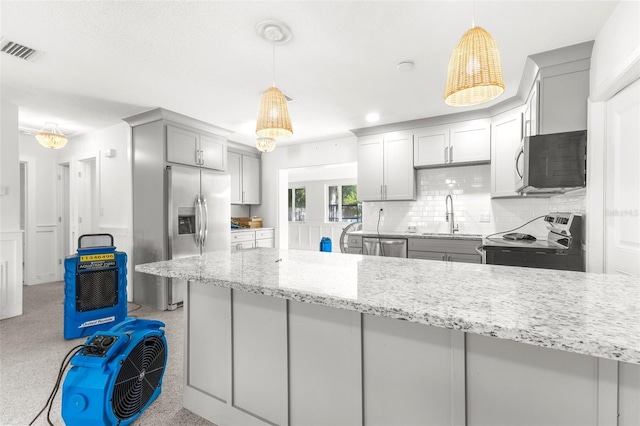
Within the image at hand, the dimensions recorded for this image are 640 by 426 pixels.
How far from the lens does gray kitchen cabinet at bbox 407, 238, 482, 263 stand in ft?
12.1

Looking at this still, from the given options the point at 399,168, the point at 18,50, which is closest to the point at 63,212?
the point at 18,50

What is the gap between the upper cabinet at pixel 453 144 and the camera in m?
3.96

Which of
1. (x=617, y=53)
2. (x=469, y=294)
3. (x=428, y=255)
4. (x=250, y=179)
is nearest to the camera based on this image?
(x=469, y=294)

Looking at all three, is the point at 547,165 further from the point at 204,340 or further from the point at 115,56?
the point at 115,56

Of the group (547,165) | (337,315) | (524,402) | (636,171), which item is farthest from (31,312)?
(636,171)

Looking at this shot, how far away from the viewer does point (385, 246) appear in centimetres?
430

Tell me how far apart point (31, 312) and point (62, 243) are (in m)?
2.08

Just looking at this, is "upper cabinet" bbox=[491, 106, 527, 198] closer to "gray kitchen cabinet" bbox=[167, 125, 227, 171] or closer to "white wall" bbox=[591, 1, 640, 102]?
"white wall" bbox=[591, 1, 640, 102]

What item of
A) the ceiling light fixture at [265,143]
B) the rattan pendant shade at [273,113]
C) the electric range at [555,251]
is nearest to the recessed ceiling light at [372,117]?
the ceiling light fixture at [265,143]

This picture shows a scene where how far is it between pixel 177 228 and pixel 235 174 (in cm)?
192

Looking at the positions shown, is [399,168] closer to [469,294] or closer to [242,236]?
[242,236]

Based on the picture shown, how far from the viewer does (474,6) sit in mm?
1970

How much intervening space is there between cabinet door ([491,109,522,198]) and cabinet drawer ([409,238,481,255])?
0.72 meters

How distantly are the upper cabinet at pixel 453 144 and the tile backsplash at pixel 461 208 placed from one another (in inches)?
12.4
